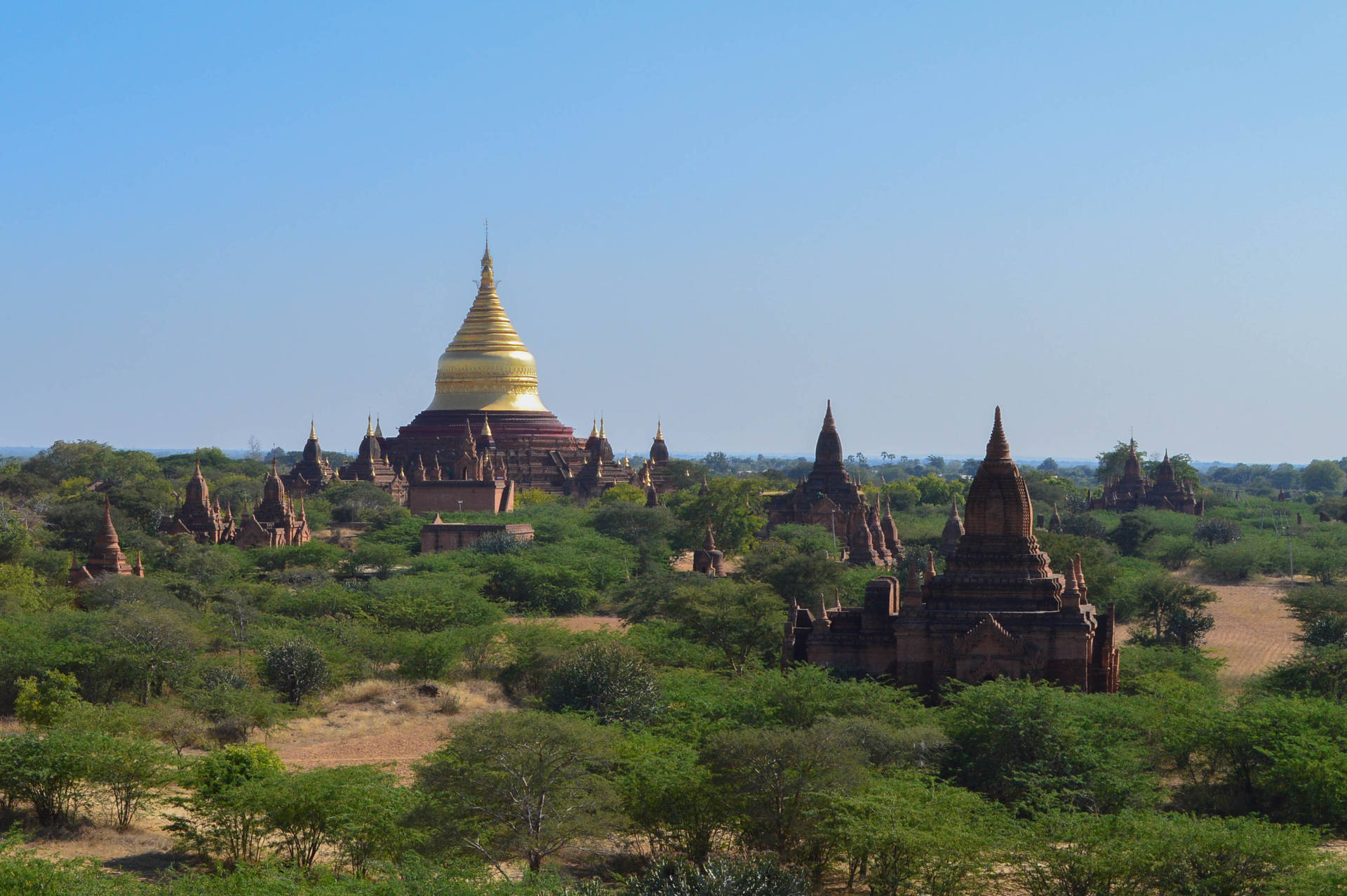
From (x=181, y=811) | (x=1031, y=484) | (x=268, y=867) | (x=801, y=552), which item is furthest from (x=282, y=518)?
(x=1031, y=484)

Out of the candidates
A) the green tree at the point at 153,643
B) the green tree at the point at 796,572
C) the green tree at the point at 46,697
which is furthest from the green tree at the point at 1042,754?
the green tree at the point at 153,643

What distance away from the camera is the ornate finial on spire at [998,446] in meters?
35.0

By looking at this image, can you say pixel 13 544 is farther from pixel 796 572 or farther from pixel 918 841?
pixel 918 841

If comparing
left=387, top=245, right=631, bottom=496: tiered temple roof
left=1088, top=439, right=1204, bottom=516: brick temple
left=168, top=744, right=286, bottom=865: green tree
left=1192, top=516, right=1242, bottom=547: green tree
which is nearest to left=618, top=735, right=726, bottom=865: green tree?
left=168, top=744, right=286, bottom=865: green tree

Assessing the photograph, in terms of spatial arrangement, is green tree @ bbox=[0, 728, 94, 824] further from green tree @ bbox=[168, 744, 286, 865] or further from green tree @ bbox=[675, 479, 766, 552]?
green tree @ bbox=[675, 479, 766, 552]

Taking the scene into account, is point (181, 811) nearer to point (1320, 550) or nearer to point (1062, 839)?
point (1062, 839)

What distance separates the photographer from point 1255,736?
2619 cm

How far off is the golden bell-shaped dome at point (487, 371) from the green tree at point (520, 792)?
7215cm

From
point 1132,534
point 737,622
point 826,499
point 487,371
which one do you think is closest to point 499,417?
point 487,371

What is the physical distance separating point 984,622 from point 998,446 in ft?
15.1

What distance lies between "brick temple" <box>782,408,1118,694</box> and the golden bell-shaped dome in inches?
2466

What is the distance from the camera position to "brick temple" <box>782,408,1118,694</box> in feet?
105

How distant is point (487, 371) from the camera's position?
96188 mm

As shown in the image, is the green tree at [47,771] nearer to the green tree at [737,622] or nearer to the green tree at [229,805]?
the green tree at [229,805]
